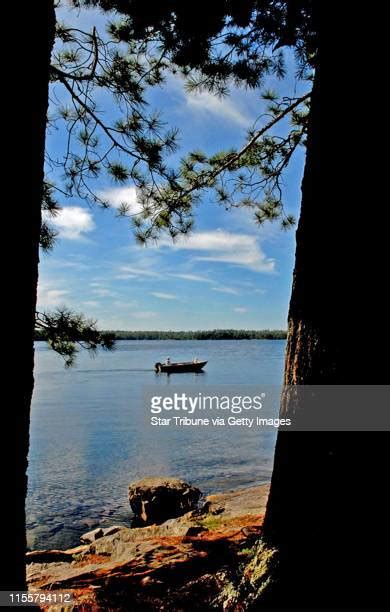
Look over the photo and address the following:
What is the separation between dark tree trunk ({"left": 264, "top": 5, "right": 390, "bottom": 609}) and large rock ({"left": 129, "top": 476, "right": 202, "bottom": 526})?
6.44 m

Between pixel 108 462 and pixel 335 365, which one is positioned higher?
pixel 335 365

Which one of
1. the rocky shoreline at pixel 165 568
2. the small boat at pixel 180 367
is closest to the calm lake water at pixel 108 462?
the rocky shoreline at pixel 165 568

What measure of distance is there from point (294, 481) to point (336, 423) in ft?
1.06

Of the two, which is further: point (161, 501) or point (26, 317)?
point (161, 501)

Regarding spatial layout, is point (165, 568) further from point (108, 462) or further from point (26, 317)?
point (108, 462)

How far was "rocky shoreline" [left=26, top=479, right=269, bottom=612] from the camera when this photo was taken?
2.21 meters

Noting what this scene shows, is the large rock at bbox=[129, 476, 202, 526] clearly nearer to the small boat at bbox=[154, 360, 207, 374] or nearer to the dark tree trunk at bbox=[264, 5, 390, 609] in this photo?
the dark tree trunk at bbox=[264, 5, 390, 609]

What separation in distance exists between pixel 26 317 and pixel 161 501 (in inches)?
291

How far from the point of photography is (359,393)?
5.79 feet

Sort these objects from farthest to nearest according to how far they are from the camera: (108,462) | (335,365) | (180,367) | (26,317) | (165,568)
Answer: (180,367), (108,462), (165,568), (335,365), (26,317)

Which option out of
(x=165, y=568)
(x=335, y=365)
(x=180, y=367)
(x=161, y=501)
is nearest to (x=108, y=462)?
(x=161, y=501)

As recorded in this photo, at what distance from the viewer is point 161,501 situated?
7941mm

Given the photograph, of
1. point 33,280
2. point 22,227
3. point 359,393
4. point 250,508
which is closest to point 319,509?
point 359,393

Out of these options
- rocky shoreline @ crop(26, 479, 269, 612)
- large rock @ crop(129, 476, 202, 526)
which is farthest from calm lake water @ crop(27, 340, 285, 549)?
rocky shoreline @ crop(26, 479, 269, 612)
